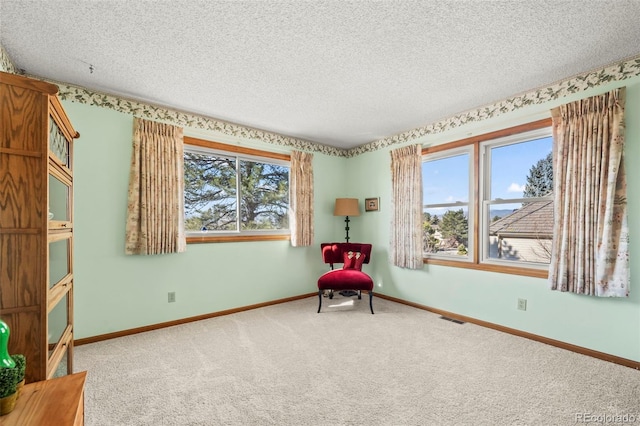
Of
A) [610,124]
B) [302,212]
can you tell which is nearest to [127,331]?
[302,212]

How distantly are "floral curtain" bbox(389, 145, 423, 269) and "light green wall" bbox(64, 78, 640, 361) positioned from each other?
21cm

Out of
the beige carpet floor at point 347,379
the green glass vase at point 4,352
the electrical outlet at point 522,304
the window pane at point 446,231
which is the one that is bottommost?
the beige carpet floor at point 347,379

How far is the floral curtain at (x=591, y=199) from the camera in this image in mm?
2299

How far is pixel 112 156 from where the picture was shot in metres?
2.88

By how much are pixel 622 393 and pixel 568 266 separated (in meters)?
0.97

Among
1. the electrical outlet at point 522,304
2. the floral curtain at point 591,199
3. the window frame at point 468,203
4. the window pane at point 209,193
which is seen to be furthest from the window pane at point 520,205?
the window pane at point 209,193

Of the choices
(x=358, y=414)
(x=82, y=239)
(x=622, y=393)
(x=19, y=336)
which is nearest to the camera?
(x=19, y=336)

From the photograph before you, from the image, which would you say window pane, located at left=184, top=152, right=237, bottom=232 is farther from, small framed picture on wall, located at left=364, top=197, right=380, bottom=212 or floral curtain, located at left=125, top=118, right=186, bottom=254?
small framed picture on wall, located at left=364, top=197, right=380, bottom=212

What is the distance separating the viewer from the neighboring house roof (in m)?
2.85

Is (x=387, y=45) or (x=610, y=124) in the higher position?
(x=387, y=45)

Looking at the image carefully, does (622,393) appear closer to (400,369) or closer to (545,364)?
(545,364)

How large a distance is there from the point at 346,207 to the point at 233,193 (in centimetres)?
169

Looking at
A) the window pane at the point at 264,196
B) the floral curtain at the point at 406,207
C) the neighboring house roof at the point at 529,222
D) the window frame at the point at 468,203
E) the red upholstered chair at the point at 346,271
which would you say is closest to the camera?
the neighboring house roof at the point at 529,222

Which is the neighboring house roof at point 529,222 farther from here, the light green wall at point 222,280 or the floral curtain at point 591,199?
the light green wall at point 222,280
